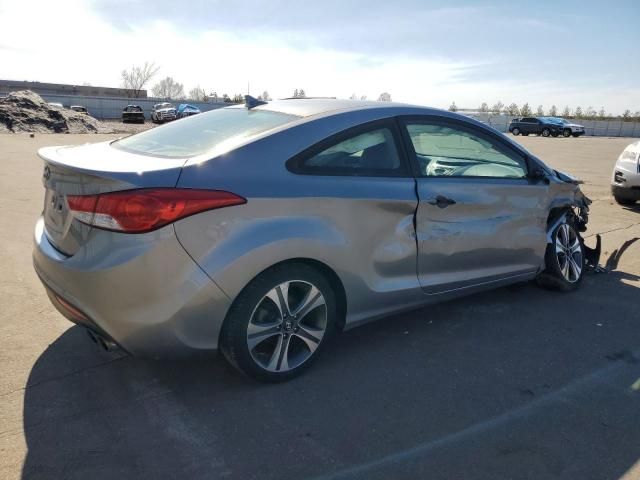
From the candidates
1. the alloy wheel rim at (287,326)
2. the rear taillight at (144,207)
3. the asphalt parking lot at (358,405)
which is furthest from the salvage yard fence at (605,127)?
the rear taillight at (144,207)

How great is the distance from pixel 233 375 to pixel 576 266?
11.0 ft

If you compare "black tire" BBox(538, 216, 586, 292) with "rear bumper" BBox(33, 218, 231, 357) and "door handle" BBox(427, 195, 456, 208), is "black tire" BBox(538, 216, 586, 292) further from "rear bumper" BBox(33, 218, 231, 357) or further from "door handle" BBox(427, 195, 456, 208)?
"rear bumper" BBox(33, 218, 231, 357)

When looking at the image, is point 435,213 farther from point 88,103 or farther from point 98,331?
point 88,103

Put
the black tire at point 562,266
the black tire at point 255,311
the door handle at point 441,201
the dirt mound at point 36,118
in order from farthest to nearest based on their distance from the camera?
the dirt mound at point 36,118, the black tire at point 562,266, the door handle at point 441,201, the black tire at point 255,311

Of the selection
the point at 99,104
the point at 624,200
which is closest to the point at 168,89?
the point at 99,104

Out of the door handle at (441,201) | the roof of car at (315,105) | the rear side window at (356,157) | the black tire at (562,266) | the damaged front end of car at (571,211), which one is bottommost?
the black tire at (562,266)

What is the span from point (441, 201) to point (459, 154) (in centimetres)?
63

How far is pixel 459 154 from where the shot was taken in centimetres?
396

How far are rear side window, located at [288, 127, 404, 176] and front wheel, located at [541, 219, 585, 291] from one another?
1.99 m

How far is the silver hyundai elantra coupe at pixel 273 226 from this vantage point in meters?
2.58

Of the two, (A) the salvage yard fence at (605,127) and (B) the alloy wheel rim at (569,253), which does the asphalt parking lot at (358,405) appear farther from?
(A) the salvage yard fence at (605,127)

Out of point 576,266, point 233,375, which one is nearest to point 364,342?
point 233,375

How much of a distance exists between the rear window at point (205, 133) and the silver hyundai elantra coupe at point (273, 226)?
2cm

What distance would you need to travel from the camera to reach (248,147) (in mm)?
2861
